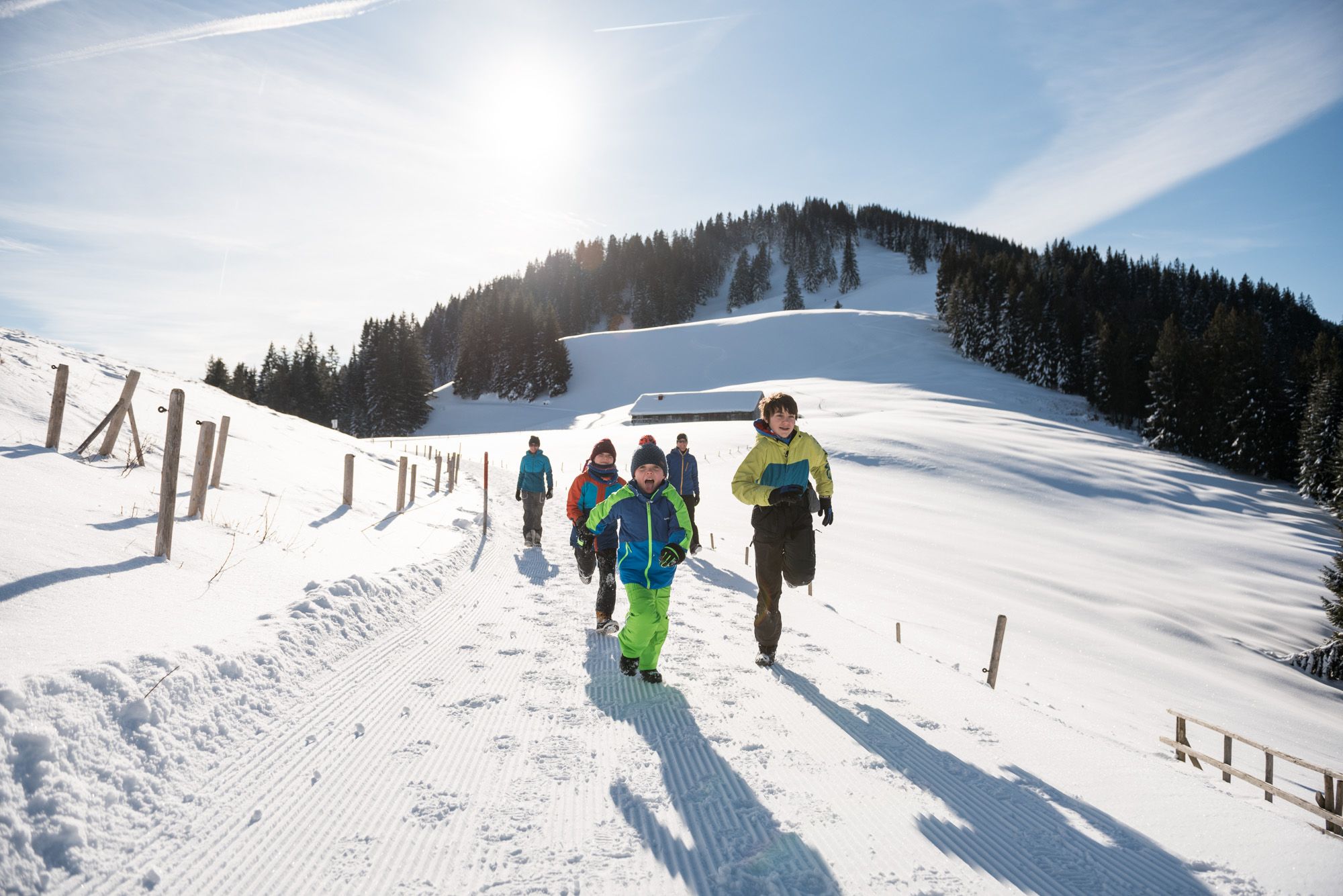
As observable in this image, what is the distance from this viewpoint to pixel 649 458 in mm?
4820

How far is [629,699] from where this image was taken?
4488mm

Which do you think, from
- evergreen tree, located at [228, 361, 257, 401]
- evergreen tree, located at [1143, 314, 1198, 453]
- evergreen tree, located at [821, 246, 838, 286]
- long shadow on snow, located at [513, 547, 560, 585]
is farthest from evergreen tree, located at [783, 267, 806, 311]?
long shadow on snow, located at [513, 547, 560, 585]

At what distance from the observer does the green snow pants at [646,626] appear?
15.5 ft

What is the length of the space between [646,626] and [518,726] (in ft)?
4.20

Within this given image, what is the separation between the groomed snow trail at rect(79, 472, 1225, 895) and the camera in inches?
99.3

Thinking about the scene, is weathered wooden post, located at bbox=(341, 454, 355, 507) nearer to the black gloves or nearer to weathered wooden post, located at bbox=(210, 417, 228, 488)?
weathered wooden post, located at bbox=(210, 417, 228, 488)

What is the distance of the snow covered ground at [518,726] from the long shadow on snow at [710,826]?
18 millimetres

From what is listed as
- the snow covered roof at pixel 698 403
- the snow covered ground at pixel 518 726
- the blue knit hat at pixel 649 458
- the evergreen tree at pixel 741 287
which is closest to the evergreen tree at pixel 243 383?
the snow covered roof at pixel 698 403

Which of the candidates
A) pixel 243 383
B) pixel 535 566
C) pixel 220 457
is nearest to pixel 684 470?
pixel 535 566

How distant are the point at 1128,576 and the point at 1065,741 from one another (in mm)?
16159

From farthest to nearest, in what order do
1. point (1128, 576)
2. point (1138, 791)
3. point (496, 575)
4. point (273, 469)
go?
point (1128, 576)
point (273, 469)
point (496, 575)
point (1138, 791)

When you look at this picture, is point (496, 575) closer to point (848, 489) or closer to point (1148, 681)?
point (1148, 681)

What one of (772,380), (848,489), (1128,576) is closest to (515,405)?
(772,380)

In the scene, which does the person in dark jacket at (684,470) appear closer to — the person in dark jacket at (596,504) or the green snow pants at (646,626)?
the person in dark jacket at (596,504)
